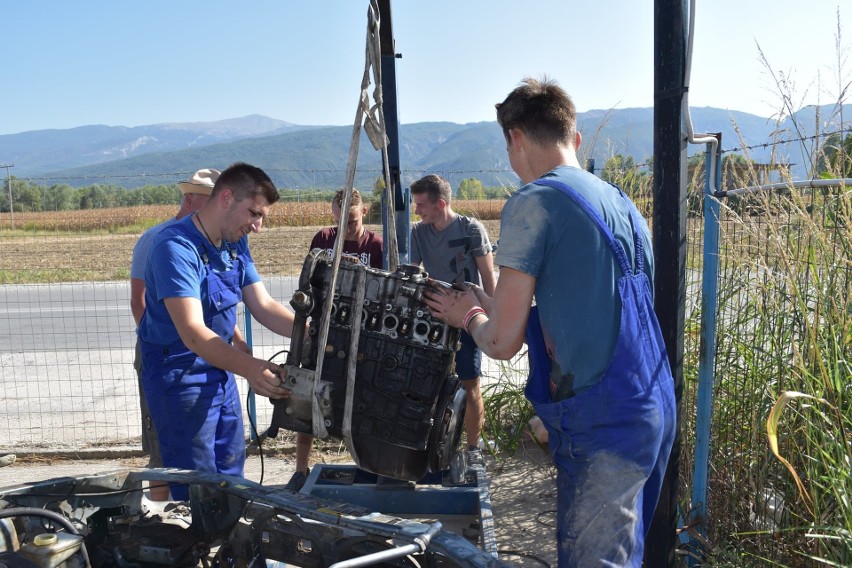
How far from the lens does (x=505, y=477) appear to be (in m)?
5.29

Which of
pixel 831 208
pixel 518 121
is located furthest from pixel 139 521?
pixel 831 208

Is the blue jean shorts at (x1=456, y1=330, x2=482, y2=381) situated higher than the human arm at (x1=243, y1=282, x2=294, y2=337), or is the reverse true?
the human arm at (x1=243, y1=282, x2=294, y2=337)

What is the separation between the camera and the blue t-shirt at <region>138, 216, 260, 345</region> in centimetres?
323

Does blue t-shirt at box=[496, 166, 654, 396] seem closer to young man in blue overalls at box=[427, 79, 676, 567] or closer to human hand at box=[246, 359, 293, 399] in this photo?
young man in blue overalls at box=[427, 79, 676, 567]

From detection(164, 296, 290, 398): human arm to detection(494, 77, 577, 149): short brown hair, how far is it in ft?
4.51

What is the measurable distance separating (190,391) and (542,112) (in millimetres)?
2175

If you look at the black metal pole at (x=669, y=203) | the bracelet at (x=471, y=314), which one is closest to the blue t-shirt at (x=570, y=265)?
the bracelet at (x=471, y=314)

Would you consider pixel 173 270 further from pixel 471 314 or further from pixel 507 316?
pixel 507 316

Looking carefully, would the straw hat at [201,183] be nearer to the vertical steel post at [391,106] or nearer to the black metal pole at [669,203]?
the vertical steel post at [391,106]

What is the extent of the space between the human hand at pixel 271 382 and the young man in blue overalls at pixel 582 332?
92 centimetres

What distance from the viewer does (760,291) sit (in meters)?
3.54

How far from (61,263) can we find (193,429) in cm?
1843

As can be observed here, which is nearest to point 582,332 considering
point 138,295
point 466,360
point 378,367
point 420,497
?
point 378,367

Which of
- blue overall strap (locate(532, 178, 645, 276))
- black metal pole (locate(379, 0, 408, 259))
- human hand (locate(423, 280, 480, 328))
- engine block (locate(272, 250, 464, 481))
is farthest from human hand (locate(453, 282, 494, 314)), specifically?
black metal pole (locate(379, 0, 408, 259))
